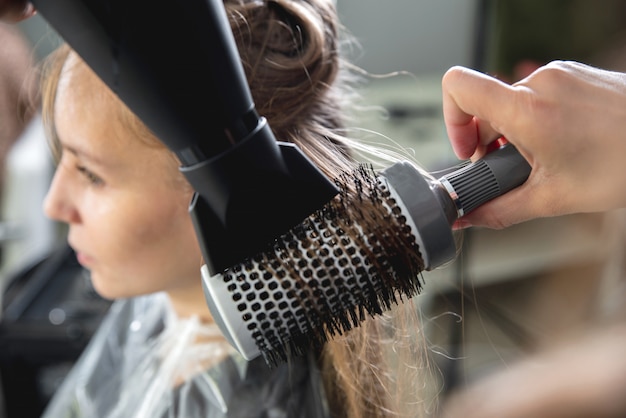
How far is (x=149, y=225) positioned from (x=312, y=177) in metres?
0.35

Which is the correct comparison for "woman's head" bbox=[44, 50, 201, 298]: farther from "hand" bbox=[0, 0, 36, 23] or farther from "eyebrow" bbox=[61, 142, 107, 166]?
"hand" bbox=[0, 0, 36, 23]

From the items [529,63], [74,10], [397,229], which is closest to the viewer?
[74,10]

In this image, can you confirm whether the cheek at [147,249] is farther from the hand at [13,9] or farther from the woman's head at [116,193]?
the hand at [13,9]

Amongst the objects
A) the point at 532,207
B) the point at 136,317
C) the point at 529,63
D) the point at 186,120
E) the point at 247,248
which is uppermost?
the point at 186,120

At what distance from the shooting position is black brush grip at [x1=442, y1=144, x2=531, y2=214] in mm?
481

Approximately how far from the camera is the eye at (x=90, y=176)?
0.74 m

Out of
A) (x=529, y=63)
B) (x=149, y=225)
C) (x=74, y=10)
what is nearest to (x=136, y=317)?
(x=149, y=225)

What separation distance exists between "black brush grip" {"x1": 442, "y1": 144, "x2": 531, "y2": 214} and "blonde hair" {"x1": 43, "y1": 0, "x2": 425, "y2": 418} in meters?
0.17

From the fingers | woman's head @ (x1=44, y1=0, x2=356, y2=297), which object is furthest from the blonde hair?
the fingers

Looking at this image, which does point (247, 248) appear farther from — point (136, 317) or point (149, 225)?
point (136, 317)

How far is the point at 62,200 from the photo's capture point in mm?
772

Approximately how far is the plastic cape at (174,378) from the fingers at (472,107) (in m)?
0.36

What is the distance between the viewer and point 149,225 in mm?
732

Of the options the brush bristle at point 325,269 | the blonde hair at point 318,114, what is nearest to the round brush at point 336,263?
the brush bristle at point 325,269
